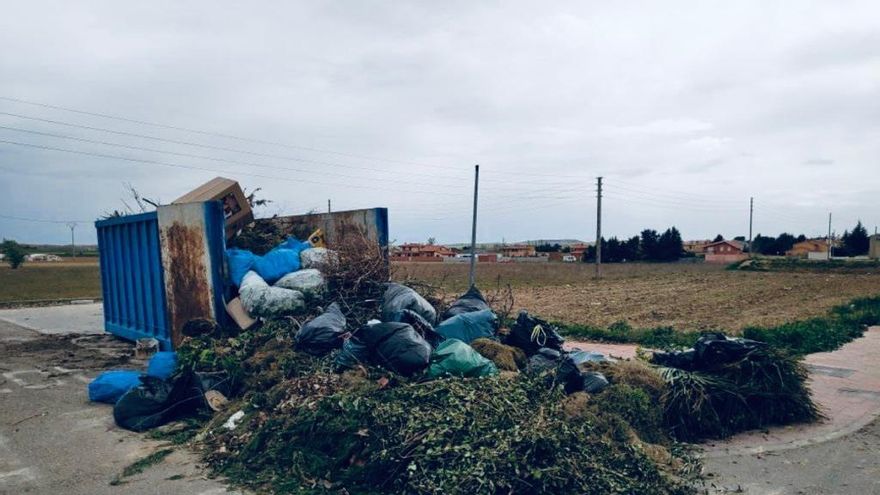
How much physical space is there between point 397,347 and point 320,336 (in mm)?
934

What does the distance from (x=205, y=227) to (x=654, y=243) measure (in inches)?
2035

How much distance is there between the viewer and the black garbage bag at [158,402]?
198 inches

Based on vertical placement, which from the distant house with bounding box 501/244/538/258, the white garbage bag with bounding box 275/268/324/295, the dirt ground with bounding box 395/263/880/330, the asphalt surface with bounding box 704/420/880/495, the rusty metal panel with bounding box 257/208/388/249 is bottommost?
the distant house with bounding box 501/244/538/258

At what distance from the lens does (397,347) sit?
15.8 feet

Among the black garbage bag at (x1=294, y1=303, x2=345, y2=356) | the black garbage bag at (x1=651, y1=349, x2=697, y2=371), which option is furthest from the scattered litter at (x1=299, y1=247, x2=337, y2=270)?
the black garbage bag at (x1=651, y1=349, x2=697, y2=371)

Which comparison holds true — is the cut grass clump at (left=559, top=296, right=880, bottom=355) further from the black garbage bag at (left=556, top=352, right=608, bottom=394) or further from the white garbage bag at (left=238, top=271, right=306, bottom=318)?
the white garbage bag at (left=238, top=271, right=306, bottom=318)

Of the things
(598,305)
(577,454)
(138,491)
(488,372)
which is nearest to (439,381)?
(488,372)

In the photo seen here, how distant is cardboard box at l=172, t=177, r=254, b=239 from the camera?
295 inches

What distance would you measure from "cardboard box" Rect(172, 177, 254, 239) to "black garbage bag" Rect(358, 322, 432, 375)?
133 inches

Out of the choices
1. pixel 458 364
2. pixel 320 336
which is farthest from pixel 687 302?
pixel 320 336

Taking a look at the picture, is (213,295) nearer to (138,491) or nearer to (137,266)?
(137,266)

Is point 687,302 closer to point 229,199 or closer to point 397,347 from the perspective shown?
point 229,199

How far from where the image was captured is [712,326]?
1077cm

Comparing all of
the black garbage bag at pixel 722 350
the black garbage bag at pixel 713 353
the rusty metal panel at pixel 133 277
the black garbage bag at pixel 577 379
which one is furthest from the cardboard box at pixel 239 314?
the black garbage bag at pixel 722 350
